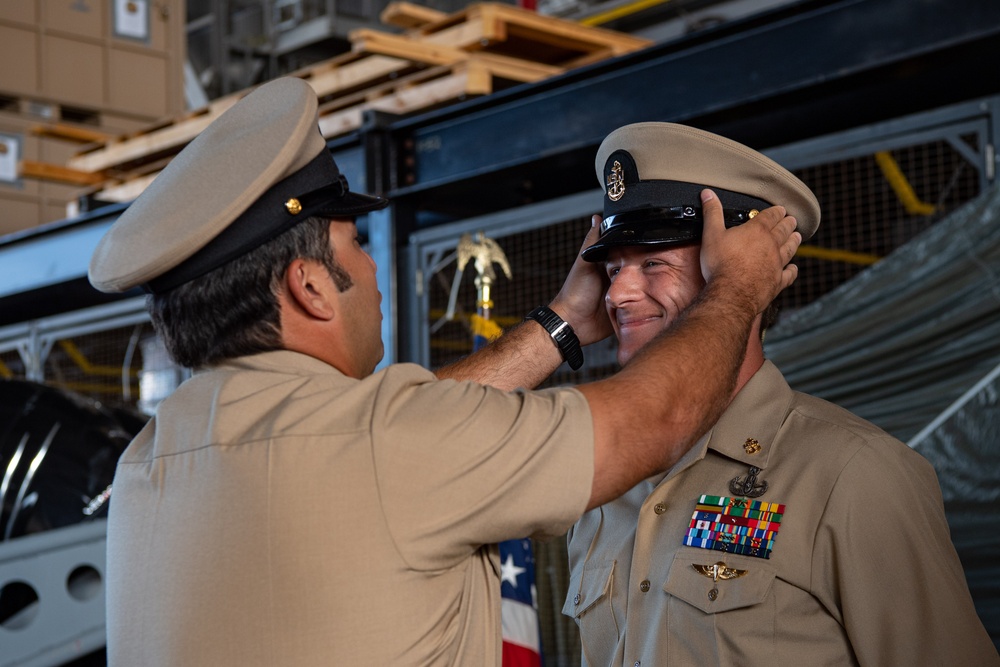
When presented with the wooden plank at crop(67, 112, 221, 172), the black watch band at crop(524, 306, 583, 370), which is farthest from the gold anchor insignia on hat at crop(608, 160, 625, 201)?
the wooden plank at crop(67, 112, 221, 172)

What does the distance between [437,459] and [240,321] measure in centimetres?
43

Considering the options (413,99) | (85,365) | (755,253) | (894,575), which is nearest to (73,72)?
(85,365)

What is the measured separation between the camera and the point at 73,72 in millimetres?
8297

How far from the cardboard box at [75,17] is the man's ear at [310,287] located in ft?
22.5

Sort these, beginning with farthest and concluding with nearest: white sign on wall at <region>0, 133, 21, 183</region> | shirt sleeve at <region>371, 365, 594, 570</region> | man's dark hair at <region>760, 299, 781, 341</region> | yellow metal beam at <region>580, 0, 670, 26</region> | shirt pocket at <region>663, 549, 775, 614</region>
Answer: yellow metal beam at <region>580, 0, 670, 26</region> < white sign on wall at <region>0, 133, 21, 183</region> < man's dark hair at <region>760, 299, 781, 341</region> < shirt pocket at <region>663, 549, 775, 614</region> < shirt sleeve at <region>371, 365, 594, 570</region>

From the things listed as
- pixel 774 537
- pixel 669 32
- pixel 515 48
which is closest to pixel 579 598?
pixel 774 537

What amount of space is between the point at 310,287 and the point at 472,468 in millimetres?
424

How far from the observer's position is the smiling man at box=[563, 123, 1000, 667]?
2035 mm

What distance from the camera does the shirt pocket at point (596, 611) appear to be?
7.89 ft

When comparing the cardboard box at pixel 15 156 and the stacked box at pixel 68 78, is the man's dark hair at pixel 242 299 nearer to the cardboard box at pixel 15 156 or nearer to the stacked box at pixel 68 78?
the stacked box at pixel 68 78

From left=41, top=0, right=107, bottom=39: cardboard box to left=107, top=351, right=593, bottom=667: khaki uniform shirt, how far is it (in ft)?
23.0

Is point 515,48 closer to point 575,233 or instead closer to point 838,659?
point 575,233

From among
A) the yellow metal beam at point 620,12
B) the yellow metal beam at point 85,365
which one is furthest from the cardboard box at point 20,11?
the yellow metal beam at point 620,12

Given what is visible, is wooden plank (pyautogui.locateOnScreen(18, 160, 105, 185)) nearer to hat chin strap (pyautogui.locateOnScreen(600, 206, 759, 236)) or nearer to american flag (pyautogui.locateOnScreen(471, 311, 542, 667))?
american flag (pyautogui.locateOnScreen(471, 311, 542, 667))
